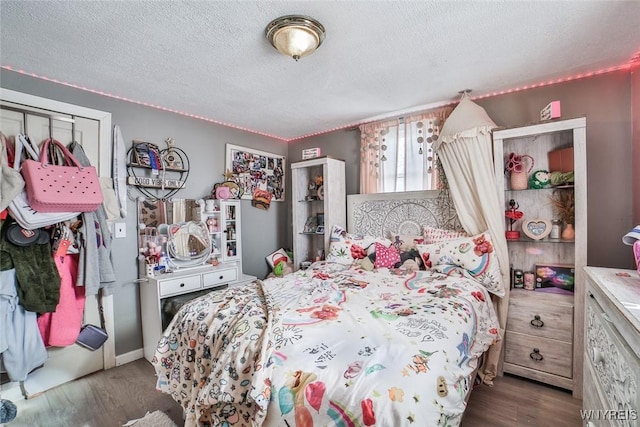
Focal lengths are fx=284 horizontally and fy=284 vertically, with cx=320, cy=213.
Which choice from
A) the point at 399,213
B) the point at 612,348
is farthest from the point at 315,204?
the point at 612,348

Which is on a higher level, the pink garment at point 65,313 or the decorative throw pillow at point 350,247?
the decorative throw pillow at point 350,247

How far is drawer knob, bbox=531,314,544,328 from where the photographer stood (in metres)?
2.13

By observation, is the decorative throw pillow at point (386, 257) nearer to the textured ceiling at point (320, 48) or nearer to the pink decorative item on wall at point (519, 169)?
the pink decorative item on wall at point (519, 169)

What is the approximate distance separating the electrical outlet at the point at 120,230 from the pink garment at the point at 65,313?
0.35 meters

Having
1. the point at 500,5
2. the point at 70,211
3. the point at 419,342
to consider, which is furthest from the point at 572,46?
the point at 70,211

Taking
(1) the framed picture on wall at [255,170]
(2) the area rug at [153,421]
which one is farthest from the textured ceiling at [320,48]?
(2) the area rug at [153,421]

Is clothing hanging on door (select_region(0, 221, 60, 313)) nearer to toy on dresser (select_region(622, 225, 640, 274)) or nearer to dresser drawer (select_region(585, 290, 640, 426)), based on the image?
dresser drawer (select_region(585, 290, 640, 426))

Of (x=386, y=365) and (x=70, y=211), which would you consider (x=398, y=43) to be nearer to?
(x=386, y=365)

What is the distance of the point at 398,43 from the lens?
5.88 feet

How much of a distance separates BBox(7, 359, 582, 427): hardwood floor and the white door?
0.10 metres

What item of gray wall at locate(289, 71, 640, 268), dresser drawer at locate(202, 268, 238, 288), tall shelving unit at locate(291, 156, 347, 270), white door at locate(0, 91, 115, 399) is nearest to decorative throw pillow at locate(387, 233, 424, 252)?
tall shelving unit at locate(291, 156, 347, 270)

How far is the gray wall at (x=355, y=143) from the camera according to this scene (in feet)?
7.08

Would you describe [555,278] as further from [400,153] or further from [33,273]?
[33,273]

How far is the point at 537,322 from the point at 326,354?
1.93 m
